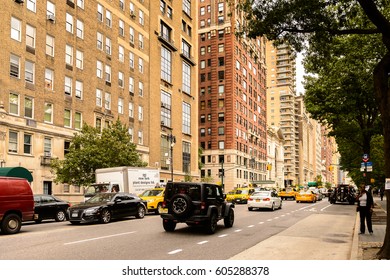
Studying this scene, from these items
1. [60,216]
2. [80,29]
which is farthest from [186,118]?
[60,216]

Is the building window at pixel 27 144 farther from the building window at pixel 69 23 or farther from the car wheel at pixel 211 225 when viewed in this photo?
the car wheel at pixel 211 225

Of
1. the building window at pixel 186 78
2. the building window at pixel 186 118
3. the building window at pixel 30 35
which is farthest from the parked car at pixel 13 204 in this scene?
the building window at pixel 186 78

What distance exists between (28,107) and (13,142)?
11.4 ft

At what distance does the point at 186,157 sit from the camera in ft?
223

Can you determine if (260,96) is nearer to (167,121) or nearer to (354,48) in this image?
(167,121)

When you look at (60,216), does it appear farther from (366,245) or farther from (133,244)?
(366,245)

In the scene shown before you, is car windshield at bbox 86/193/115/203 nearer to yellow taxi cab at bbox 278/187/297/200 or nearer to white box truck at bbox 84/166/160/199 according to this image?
white box truck at bbox 84/166/160/199

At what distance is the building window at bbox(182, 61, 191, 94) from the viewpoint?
69062 millimetres

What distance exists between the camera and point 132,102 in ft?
171

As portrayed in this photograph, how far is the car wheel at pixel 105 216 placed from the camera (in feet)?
64.4

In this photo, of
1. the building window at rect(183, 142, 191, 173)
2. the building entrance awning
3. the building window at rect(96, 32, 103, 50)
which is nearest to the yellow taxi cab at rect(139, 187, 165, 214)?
the building entrance awning

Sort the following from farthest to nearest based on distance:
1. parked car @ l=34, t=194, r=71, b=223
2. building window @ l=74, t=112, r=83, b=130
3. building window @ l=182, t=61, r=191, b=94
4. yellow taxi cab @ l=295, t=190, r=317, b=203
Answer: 1. building window @ l=182, t=61, r=191, b=94
2. yellow taxi cab @ l=295, t=190, r=317, b=203
3. building window @ l=74, t=112, r=83, b=130
4. parked car @ l=34, t=194, r=71, b=223

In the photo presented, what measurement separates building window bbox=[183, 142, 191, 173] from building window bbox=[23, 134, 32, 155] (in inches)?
1318

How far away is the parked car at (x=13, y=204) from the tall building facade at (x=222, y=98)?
238 ft
